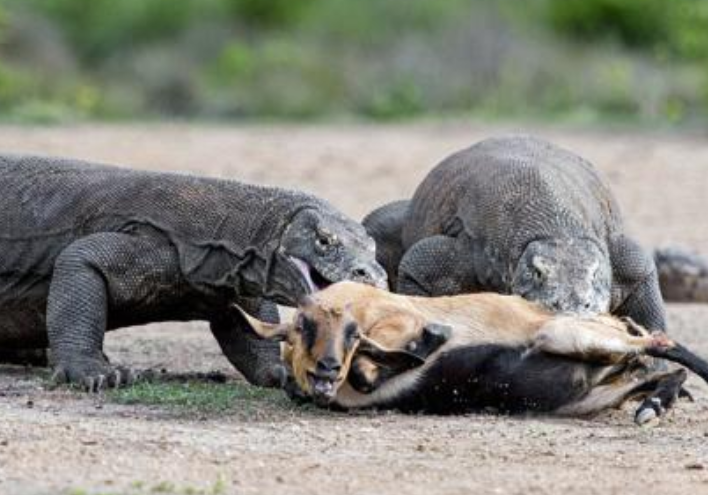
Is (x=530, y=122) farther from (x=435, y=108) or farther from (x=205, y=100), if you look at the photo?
(x=205, y=100)

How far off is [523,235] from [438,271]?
2.19 ft

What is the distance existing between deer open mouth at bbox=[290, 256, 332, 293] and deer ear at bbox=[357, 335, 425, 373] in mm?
1198

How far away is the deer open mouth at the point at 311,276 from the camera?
415 inches

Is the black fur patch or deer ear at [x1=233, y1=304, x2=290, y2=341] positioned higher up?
deer ear at [x1=233, y1=304, x2=290, y2=341]

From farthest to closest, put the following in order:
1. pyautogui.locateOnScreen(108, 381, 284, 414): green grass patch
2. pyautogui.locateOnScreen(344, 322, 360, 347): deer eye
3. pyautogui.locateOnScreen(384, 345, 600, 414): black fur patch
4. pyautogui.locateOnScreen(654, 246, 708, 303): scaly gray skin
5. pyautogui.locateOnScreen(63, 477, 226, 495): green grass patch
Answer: pyautogui.locateOnScreen(654, 246, 708, 303): scaly gray skin
pyautogui.locateOnScreen(108, 381, 284, 414): green grass patch
pyautogui.locateOnScreen(384, 345, 600, 414): black fur patch
pyautogui.locateOnScreen(344, 322, 360, 347): deer eye
pyautogui.locateOnScreen(63, 477, 226, 495): green grass patch

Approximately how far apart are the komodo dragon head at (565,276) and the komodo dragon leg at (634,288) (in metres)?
0.65

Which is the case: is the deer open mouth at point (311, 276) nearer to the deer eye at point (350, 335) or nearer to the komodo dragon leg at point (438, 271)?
the deer eye at point (350, 335)

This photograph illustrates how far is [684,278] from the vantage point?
50.8 feet

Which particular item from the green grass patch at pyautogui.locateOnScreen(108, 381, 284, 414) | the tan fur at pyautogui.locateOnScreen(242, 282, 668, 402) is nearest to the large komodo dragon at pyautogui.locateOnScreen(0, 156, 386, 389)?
the green grass patch at pyautogui.locateOnScreen(108, 381, 284, 414)

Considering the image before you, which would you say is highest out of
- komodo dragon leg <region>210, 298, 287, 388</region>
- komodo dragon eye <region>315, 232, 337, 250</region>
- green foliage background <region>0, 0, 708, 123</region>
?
komodo dragon eye <region>315, 232, 337, 250</region>

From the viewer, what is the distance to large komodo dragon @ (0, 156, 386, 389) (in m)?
10.6

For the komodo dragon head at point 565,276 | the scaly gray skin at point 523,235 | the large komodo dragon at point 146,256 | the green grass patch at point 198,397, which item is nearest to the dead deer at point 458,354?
the green grass patch at point 198,397

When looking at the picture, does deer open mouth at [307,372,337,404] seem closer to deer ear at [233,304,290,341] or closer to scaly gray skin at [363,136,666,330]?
deer ear at [233,304,290,341]

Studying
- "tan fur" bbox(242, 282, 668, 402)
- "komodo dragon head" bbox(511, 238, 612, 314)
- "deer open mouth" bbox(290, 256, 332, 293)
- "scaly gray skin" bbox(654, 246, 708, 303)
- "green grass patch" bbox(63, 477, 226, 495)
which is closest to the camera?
"green grass patch" bbox(63, 477, 226, 495)
